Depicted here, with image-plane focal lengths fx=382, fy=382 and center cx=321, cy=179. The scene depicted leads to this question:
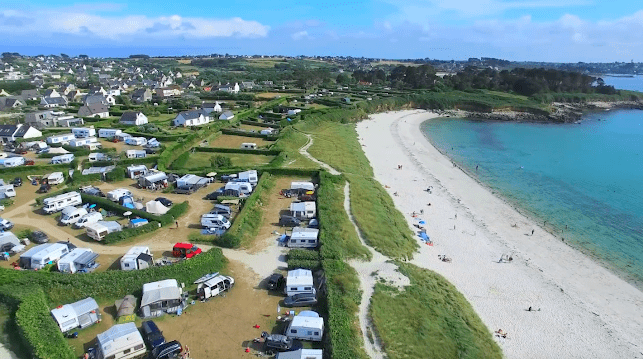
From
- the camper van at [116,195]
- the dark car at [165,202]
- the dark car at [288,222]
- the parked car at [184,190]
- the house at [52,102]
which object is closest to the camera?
the dark car at [288,222]

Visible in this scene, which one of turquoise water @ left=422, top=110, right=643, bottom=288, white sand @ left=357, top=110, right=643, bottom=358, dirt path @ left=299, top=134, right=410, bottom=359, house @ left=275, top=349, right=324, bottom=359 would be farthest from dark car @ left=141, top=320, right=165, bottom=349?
turquoise water @ left=422, top=110, right=643, bottom=288

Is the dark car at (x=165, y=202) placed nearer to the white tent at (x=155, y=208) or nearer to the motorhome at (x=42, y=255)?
the white tent at (x=155, y=208)

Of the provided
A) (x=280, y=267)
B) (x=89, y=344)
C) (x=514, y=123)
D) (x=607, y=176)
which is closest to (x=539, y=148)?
(x=607, y=176)

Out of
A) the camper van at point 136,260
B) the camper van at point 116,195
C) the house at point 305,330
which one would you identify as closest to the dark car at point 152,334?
the camper van at point 136,260

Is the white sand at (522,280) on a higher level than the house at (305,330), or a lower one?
lower

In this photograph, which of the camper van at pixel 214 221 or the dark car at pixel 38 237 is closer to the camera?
the dark car at pixel 38 237

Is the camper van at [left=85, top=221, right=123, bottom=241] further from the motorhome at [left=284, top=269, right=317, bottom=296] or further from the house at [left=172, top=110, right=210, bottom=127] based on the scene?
the house at [left=172, top=110, right=210, bottom=127]

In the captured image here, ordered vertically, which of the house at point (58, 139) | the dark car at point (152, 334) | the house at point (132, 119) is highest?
the house at point (132, 119)
